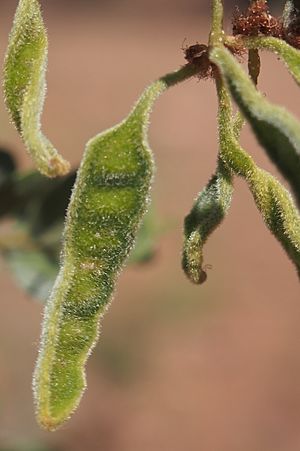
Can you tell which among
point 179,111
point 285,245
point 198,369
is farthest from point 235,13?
→ point 179,111

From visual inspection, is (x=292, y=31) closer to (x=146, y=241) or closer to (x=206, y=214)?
(x=206, y=214)

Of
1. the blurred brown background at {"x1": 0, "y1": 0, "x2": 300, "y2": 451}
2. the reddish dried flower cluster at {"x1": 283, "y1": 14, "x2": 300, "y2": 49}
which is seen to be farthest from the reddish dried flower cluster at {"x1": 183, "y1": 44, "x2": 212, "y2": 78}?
the blurred brown background at {"x1": 0, "y1": 0, "x2": 300, "y2": 451}

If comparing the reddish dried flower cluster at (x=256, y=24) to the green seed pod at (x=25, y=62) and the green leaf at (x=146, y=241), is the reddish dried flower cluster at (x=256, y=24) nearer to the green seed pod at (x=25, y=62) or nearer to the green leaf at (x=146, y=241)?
the green seed pod at (x=25, y=62)

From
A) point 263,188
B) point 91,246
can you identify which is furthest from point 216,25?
point 91,246

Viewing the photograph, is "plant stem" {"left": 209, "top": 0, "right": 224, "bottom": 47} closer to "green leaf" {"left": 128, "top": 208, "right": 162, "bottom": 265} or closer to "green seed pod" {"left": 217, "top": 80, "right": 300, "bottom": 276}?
"green seed pod" {"left": 217, "top": 80, "right": 300, "bottom": 276}

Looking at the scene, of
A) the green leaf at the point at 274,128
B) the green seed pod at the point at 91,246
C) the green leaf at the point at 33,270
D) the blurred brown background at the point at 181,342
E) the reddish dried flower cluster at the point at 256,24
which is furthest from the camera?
the blurred brown background at the point at 181,342

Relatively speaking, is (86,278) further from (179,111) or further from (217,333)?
(179,111)

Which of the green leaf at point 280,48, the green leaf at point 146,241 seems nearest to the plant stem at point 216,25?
the green leaf at point 280,48
